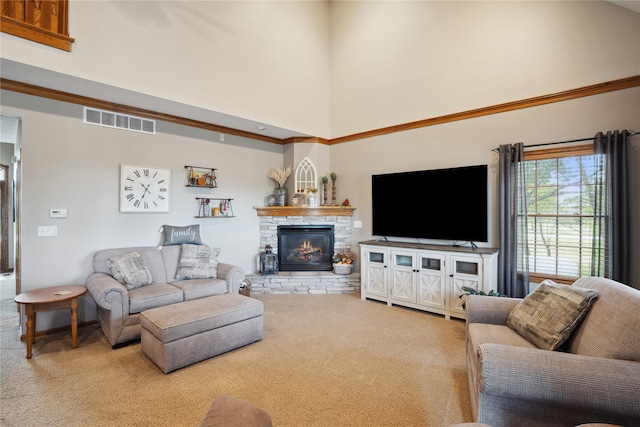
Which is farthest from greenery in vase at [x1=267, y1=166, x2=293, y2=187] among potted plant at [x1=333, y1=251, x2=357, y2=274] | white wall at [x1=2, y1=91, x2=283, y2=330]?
potted plant at [x1=333, y1=251, x2=357, y2=274]

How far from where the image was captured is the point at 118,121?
4.06m

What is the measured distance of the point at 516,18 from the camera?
13.0ft

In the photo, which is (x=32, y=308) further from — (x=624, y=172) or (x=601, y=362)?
(x=624, y=172)

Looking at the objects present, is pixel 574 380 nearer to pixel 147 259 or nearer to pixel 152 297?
pixel 152 297

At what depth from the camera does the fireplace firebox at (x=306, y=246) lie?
5.65m

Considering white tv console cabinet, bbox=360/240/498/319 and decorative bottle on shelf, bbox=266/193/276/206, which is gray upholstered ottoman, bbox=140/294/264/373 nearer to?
white tv console cabinet, bbox=360/240/498/319

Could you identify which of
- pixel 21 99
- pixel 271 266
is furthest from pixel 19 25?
pixel 271 266

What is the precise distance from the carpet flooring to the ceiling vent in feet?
8.32

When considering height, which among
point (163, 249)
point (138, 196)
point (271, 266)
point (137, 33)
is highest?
point (137, 33)

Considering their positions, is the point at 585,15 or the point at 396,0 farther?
the point at 396,0

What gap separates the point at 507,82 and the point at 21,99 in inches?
227

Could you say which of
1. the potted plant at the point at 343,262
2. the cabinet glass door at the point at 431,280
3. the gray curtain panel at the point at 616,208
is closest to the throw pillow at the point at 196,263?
the potted plant at the point at 343,262

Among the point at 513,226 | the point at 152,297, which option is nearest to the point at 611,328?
the point at 513,226

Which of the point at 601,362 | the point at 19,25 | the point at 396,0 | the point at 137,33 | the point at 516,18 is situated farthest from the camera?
the point at 396,0
